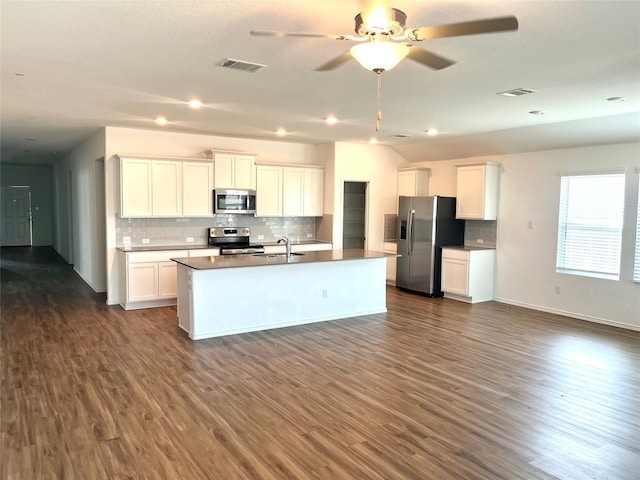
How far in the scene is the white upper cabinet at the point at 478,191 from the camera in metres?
7.58

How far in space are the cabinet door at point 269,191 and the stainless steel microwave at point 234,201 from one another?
14cm

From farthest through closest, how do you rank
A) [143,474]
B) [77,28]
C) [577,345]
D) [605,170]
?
[605,170] < [577,345] < [77,28] < [143,474]

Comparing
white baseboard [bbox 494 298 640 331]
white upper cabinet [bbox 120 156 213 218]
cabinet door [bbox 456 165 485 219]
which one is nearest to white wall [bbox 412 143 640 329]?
white baseboard [bbox 494 298 640 331]

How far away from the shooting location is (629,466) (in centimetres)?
280

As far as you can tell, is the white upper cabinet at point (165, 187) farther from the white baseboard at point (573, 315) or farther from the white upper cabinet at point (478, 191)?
the white baseboard at point (573, 315)

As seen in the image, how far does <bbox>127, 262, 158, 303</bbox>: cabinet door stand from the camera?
6.58 meters

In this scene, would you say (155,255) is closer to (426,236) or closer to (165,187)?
(165,187)

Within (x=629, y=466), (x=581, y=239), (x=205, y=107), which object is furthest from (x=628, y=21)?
(x=581, y=239)

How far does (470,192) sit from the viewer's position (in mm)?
7797

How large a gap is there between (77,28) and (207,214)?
15.0ft

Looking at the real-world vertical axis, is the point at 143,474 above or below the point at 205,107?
below

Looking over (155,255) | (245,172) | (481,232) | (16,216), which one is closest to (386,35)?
(155,255)

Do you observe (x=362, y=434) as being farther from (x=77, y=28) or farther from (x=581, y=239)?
(x=581, y=239)

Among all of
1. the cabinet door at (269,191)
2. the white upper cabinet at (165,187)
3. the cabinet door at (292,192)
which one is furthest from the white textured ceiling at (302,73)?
the cabinet door at (292,192)
